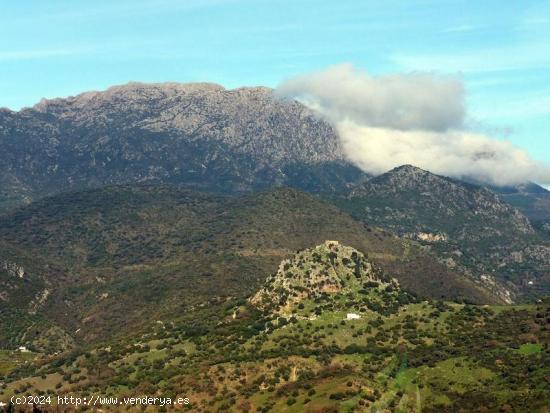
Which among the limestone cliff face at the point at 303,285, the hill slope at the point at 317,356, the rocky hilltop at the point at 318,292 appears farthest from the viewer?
the limestone cliff face at the point at 303,285

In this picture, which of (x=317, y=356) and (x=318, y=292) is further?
(x=318, y=292)

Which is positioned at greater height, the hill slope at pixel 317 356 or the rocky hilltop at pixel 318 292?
the rocky hilltop at pixel 318 292

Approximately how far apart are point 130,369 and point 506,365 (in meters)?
84.4

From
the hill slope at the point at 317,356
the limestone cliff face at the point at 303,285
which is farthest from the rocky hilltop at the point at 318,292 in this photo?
the hill slope at the point at 317,356

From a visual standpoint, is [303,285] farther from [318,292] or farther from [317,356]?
[317,356]

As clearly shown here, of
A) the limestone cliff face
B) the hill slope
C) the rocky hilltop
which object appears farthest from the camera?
the limestone cliff face

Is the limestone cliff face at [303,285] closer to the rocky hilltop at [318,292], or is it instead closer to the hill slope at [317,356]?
the rocky hilltop at [318,292]

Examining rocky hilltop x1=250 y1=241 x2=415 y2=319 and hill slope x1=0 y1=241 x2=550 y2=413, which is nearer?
hill slope x1=0 y1=241 x2=550 y2=413

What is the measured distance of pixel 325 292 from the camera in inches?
7589

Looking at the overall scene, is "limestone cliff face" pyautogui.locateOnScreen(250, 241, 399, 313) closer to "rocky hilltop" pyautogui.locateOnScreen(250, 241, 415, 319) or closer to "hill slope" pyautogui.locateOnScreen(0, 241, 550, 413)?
"rocky hilltop" pyautogui.locateOnScreen(250, 241, 415, 319)

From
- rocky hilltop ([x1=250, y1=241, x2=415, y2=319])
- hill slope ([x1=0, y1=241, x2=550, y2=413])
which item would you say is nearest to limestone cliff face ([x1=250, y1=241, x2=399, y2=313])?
rocky hilltop ([x1=250, y1=241, x2=415, y2=319])

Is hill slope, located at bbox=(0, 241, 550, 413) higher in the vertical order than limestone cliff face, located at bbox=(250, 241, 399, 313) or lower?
lower

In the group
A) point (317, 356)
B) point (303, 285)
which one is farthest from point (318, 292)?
point (317, 356)

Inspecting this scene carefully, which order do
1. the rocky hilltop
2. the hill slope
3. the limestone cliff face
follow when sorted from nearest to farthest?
the hill slope
the rocky hilltop
the limestone cliff face
